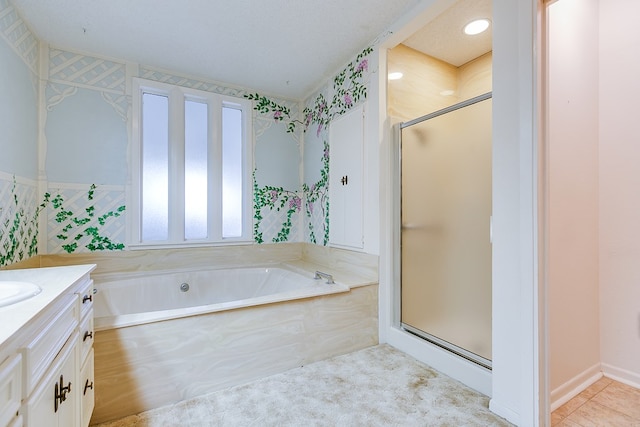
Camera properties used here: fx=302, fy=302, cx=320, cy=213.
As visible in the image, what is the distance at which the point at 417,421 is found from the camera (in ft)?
4.80

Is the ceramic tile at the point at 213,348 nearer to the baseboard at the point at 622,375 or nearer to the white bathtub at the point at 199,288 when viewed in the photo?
the white bathtub at the point at 199,288

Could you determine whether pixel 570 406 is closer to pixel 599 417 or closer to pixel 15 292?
pixel 599 417

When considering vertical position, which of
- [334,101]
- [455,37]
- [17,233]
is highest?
[455,37]

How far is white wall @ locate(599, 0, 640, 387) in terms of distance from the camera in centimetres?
177

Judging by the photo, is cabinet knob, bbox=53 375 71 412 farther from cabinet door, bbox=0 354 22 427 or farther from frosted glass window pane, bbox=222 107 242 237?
frosted glass window pane, bbox=222 107 242 237

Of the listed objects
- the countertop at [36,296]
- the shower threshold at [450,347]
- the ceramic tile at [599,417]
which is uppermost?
the countertop at [36,296]

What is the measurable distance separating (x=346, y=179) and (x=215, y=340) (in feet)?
5.41

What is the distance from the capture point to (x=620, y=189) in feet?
5.96

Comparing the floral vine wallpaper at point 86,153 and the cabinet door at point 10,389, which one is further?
the floral vine wallpaper at point 86,153

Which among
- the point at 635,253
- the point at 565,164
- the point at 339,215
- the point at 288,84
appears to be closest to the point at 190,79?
the point at 288,84

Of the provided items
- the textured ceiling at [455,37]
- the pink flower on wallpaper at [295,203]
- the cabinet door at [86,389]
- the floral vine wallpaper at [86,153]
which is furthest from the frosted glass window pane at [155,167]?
the textured ceiling at [455,37]

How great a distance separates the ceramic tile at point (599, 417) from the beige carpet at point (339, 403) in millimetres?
386

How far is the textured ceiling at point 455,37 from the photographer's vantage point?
2012 mm

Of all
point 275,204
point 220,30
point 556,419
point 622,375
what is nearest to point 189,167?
point 275,204
